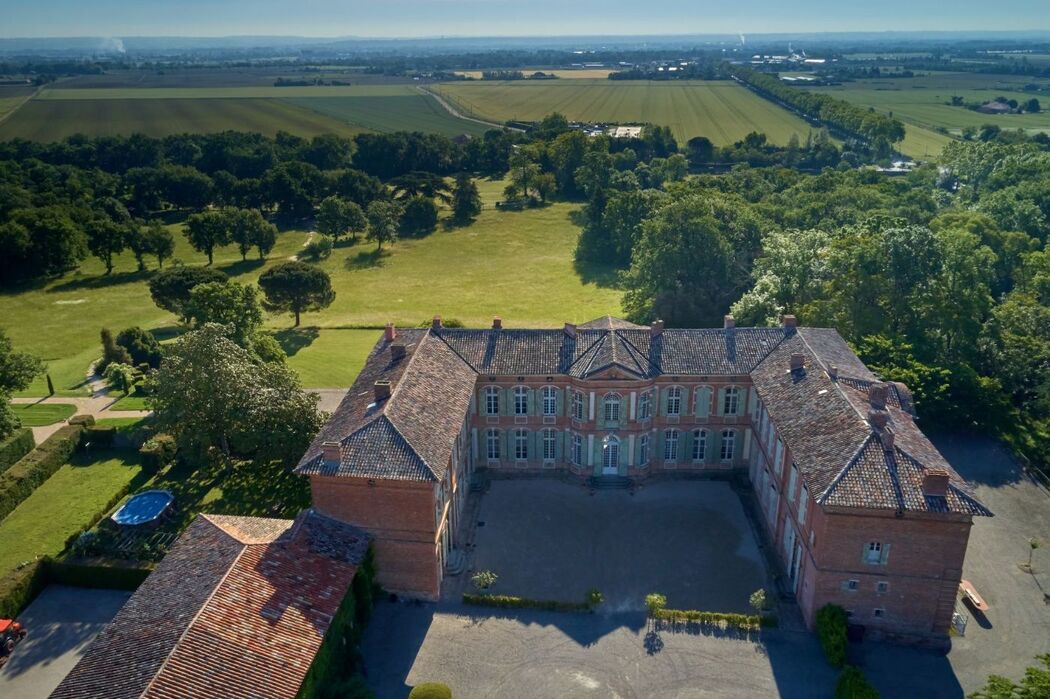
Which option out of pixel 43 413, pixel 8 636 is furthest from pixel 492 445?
pixel 43 413

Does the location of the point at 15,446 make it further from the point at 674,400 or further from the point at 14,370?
the point at 674,400

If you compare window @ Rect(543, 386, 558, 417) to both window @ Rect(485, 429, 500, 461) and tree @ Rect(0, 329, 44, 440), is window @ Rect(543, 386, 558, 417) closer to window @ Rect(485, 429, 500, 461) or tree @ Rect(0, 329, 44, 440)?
window @ Rect(485, 429, 500, 461)

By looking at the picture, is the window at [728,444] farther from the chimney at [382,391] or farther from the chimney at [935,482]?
the chimney at [382,391]

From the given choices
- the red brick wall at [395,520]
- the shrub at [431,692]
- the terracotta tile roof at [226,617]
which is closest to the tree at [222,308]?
the red brick wall at [395,520]

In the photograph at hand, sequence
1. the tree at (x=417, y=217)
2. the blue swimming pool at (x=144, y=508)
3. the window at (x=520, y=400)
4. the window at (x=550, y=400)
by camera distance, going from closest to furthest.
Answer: the blue swimming pool at (x=144, y=508), the window at (x=550, y=400), the window at (x=520, y=400), the tree at (x=417, y=217)

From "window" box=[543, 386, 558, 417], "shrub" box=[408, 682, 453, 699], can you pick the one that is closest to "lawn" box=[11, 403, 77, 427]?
"window" box=[543, 386, 558, 417]
